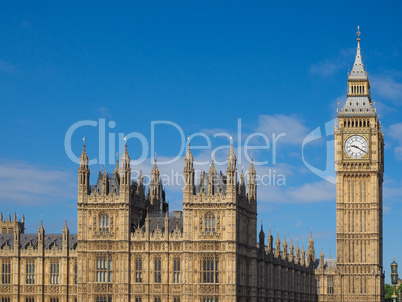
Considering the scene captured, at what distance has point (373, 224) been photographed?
167250 millimetres

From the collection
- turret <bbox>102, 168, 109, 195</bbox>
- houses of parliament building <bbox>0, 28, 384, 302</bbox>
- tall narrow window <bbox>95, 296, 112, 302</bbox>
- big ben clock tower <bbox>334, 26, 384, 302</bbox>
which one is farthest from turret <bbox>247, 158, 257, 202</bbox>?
big ben clock tower <bbox>334, 26, 384, 302</bbox>

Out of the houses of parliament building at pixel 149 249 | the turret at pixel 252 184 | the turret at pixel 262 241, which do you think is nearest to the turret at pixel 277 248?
the houses of parliament building at pixel 149 249

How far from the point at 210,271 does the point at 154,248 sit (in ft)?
23.9

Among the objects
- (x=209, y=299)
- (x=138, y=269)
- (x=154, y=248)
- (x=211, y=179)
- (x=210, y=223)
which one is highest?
(x=211, y=179)

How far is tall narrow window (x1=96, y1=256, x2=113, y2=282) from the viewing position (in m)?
114

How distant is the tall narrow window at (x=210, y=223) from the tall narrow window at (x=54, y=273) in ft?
68.8

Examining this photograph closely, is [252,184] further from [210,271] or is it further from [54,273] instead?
[54,273]

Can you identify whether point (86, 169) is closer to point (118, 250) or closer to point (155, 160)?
point (118, 250)

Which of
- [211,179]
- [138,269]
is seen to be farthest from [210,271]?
[211,179]

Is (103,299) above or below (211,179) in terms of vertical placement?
below

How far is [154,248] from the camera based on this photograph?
112875 millimetres

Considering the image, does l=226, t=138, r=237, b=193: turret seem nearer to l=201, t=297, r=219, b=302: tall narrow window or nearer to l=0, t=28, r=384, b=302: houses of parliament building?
l=0, t=28, r=384, b=302: houses of parliament building

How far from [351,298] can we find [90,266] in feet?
222

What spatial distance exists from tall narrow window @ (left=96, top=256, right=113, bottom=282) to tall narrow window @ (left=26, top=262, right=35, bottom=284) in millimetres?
10806
